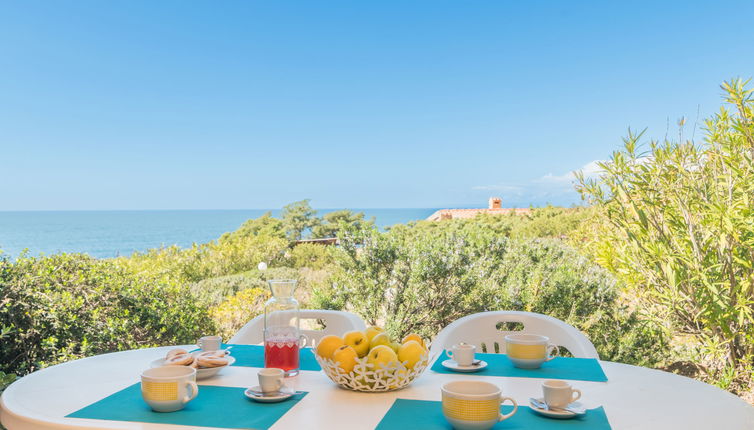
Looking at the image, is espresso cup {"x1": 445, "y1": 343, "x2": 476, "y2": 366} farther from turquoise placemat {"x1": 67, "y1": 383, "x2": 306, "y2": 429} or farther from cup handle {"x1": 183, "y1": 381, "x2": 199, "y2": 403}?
cup handle {"x1": 183, "y1": 381, "x2": 199, "y2": 403}

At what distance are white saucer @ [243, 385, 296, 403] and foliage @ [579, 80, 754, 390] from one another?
7.95ft

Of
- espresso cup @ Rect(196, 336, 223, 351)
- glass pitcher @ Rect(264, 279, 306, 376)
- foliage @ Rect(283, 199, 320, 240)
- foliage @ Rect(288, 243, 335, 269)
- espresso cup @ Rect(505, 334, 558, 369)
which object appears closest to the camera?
glass pitcher @ Rect(264, 279, 306, 376)

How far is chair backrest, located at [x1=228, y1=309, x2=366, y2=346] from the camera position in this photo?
7.36 feet

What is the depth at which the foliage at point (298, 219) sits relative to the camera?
19.2 metres

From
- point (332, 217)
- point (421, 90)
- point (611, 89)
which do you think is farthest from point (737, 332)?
point (421, 90)

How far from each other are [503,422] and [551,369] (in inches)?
20.6

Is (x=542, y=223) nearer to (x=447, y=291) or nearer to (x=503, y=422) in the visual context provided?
(x=447, y=291)

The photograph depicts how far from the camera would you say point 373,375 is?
129cm

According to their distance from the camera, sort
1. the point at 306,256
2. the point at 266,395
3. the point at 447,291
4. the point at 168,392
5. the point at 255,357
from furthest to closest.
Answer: the point at 306,256 → the point at 447,291 → the point at 255,357 → the point at 266,395 → the point at 168,392

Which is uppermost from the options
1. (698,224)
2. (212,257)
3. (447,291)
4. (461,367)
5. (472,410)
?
(698,224)

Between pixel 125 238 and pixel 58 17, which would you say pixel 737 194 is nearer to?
pixel 58 17

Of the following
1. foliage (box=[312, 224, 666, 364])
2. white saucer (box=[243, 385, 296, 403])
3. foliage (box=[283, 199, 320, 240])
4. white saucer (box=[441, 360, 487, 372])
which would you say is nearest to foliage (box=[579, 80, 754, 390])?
foliage (box=[312, 224, 666, 364])

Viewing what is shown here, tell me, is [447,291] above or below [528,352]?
below

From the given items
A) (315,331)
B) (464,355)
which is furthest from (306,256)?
(464,355)
